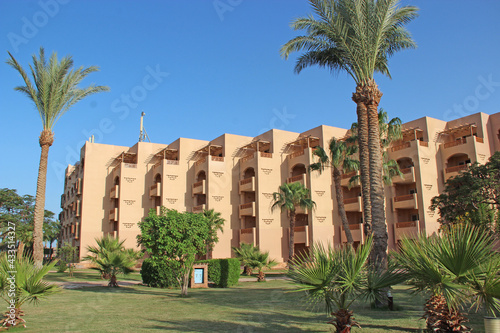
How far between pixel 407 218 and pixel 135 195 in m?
27.1

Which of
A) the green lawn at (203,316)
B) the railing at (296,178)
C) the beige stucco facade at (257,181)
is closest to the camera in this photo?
the green lawn at (203,316)

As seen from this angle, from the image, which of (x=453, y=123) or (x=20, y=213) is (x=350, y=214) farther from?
(x=20, y=213)

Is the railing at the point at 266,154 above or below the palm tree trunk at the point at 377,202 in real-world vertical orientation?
above

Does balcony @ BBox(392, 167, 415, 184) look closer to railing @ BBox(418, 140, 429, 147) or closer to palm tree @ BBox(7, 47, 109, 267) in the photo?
railing @ BBox(418, 140, 429, 147)

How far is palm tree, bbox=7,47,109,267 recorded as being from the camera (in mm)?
23094

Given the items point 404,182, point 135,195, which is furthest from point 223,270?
point 135,195

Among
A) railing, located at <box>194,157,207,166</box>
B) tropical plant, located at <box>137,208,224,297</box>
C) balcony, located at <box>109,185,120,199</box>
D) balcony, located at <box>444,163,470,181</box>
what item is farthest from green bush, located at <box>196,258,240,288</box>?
balcony, located at <box>109,185,120,199</box>

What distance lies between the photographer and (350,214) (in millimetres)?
40375

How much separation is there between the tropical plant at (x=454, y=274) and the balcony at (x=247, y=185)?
32131 millimetres

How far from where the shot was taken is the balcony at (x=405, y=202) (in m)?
34.5

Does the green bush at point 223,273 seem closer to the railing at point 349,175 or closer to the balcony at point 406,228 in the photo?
the balcony at point 406,228

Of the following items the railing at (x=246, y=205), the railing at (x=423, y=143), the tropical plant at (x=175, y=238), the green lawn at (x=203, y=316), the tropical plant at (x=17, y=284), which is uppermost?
the railing at (x=423, y=143)

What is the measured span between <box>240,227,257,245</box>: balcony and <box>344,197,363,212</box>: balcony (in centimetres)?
910

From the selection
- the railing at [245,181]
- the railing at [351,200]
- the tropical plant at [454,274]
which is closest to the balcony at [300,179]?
the railing at [245,181]
